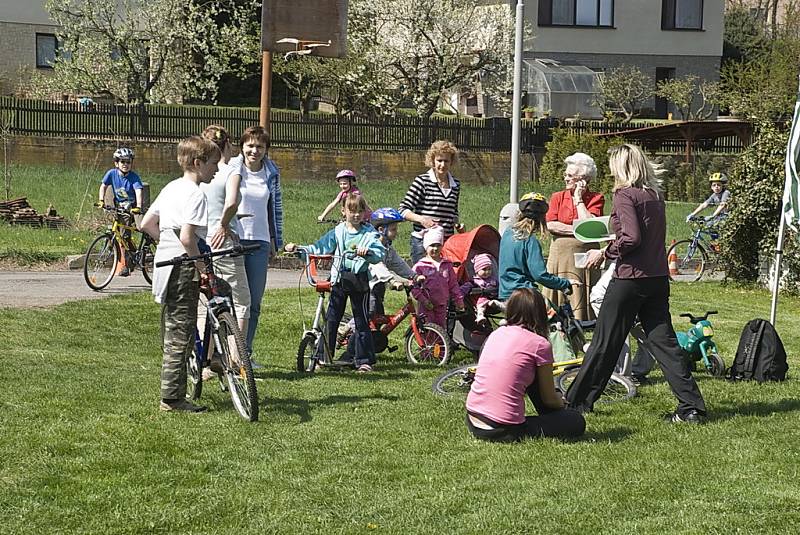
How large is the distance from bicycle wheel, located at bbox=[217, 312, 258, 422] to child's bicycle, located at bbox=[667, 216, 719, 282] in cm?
1398

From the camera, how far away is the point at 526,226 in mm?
9461

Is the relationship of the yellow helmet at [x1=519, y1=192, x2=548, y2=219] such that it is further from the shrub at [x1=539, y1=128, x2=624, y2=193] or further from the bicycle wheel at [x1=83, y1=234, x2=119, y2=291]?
the shrub at [x1=539, y1=128, x2=624, y2=193]

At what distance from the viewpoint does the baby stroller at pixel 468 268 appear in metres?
11.2

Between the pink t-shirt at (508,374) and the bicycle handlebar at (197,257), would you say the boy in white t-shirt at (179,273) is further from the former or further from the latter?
the pink t-shirt at (508,374)

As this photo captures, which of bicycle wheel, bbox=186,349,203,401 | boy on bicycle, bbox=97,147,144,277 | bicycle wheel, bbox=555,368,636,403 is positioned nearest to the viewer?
bicycle wheel, bbox=186,349,203,401

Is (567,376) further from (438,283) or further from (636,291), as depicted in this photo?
(438,283)

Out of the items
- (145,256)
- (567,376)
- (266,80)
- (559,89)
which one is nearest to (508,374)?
(567,376)

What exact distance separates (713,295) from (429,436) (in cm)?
1162

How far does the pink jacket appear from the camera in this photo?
35.7 feet

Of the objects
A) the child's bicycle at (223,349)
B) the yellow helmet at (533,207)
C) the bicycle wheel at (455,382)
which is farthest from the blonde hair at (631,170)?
the child's bicycle at (223,349)

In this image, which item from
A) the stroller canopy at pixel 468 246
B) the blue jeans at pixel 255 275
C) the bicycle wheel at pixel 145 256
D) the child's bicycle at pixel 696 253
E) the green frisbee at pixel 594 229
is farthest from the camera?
the child's bicycle at pixel 696 253

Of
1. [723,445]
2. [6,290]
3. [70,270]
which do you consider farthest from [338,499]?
[70,270]

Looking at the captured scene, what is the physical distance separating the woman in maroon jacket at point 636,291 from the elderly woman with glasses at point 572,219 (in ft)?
5.90

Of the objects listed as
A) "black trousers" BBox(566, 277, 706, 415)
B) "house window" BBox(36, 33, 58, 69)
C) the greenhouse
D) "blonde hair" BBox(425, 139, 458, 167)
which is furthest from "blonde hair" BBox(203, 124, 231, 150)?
"house window" BBox(36, 33, 58, 69)
